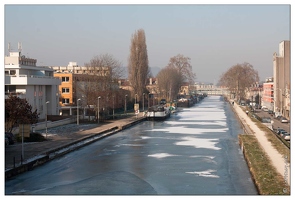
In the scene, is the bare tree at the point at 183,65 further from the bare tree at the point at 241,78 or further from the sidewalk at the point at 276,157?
the sidewalk at the point at 276,157

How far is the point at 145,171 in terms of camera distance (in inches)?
661

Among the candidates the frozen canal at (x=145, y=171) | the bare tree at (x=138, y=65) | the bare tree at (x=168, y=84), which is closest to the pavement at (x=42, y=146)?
the frozen canal at (x=145, y=171)

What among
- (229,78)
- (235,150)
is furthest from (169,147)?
(229,78)

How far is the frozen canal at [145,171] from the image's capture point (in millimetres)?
13938

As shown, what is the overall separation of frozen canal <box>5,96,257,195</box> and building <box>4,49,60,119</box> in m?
8.14

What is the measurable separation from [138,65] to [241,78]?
4922 centimetres

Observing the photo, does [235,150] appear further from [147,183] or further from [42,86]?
[42,86]

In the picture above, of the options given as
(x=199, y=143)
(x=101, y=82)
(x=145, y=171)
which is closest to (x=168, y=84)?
(x=101, y=82)

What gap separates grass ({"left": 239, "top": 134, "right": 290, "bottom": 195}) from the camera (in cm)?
1221

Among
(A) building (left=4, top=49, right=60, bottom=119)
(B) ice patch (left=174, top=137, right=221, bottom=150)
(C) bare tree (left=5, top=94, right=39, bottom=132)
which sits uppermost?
(A) building (left=4, top=49, right=60, bottom=119)

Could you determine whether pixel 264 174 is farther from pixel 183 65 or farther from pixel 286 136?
pixel 183 65

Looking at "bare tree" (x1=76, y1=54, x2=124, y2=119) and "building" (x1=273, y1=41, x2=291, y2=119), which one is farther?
"building" (x1=273, y1=41, x2=291, y2=119)

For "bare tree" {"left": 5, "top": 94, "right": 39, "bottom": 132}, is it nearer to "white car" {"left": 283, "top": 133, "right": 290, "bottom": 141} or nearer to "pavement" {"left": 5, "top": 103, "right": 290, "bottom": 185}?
"pavement" {"left": 5, "top": 103, "right": 290, "bottom": 185}

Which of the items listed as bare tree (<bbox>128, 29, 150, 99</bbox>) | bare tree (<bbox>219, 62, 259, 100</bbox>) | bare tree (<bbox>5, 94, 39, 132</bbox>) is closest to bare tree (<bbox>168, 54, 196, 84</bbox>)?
bare tree (<bbox>219, 62, 259, 100</bbox>)
